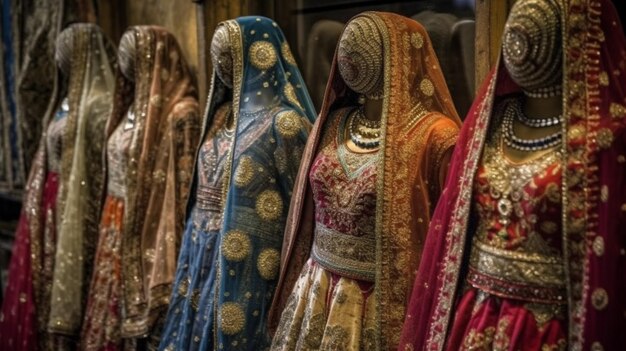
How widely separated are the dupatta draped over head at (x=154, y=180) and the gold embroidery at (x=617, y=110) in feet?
5.44

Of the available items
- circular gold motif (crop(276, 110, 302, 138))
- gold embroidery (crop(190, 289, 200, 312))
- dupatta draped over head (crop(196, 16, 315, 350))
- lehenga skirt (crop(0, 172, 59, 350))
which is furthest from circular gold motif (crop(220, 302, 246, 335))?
lehenga skirt (crop(0, 172, 59, 350))

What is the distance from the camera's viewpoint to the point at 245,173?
7.63 ft

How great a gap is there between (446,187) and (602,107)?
0.36 m

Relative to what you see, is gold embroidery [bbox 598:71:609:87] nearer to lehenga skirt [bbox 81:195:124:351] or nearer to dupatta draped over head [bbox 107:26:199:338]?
dupatta draped over head [bbox 107:26:199:338]

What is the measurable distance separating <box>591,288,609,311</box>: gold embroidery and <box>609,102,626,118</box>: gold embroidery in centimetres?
29

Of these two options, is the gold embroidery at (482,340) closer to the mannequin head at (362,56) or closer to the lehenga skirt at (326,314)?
the lehenga skirt at (326,314)

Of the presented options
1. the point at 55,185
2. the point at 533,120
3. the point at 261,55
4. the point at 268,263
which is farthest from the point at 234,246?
the point at 55,185

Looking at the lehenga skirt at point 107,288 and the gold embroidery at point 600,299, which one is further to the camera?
the lehenga skirt at point 107,288

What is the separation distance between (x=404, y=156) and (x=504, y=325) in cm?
47

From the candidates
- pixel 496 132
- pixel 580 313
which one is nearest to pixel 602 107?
pixel 496 132

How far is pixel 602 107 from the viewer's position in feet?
4.66

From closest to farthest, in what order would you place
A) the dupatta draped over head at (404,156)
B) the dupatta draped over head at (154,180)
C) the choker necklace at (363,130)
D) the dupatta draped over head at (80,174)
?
the dupatta draped over head at (404,156) < the choker necklace at (363,130) < the dupatta draped over head at (154,180) < the dupatta draped over head at (80,174)

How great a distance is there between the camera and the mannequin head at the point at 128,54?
2.92 m

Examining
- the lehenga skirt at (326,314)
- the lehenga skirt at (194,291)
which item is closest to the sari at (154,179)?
the lehenga skirt at (194,291)
